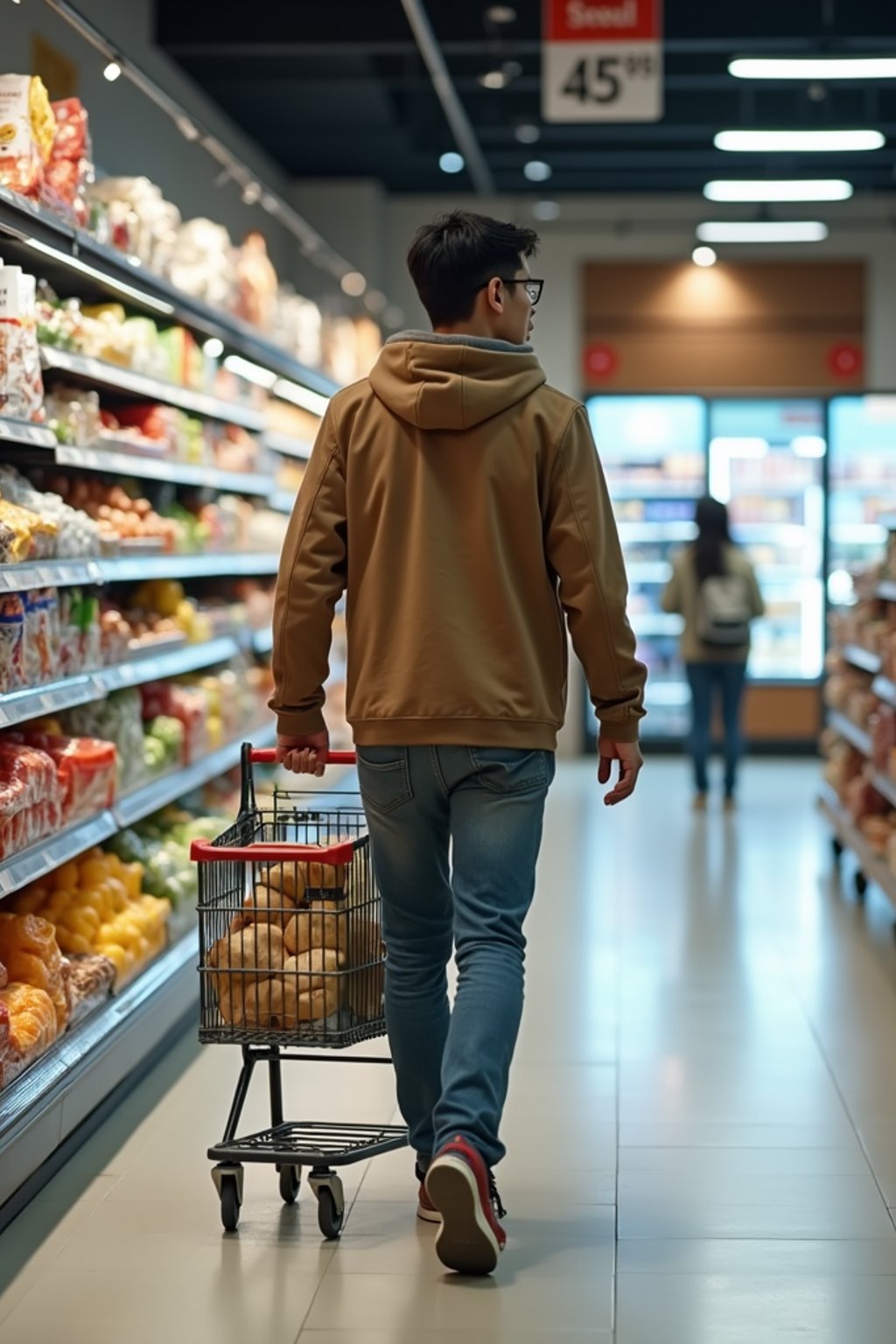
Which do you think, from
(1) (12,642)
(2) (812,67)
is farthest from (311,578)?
(2) (812,67)

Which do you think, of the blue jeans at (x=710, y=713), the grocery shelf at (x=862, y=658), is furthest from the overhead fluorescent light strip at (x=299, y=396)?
the grocery shelf at (x=862, y=658)

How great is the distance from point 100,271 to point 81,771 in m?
1.36

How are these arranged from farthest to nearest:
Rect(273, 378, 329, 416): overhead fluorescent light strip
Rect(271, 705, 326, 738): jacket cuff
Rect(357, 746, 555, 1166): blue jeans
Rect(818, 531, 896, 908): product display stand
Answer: Rect(273, 378, 329, 416): overhead fluorescent light strip → Rect(818, 531, 896, 908): product display stand → Rect(271, 705, 326, 738): jacket cuff → Rect(357, 746, 555, 1166): blue jeans

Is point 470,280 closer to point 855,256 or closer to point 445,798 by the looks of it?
point 445,798

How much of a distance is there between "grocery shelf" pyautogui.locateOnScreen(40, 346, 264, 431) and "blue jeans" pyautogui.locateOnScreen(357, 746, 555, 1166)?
1.82 m

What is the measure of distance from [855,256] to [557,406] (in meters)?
10.7

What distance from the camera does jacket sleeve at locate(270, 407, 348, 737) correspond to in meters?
3.39

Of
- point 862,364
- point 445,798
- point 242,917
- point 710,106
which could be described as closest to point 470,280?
point 445,798

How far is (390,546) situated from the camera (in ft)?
11.1

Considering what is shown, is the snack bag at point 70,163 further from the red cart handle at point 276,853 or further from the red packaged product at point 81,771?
the red cart handle at point 276,853

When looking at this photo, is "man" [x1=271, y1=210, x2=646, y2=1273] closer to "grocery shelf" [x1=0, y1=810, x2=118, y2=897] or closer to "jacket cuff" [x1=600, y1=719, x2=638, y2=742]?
"jacket cuff" [x1=600, y1=719, x2=638, y2=742]

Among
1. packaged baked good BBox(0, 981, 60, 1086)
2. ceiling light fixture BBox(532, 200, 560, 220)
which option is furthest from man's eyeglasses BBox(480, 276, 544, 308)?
ceiling light fixture BBox(532, 200, 560, 220)

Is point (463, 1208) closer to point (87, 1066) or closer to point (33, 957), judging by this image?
point (87, 1066)

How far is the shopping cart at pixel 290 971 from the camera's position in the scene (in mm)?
3527
